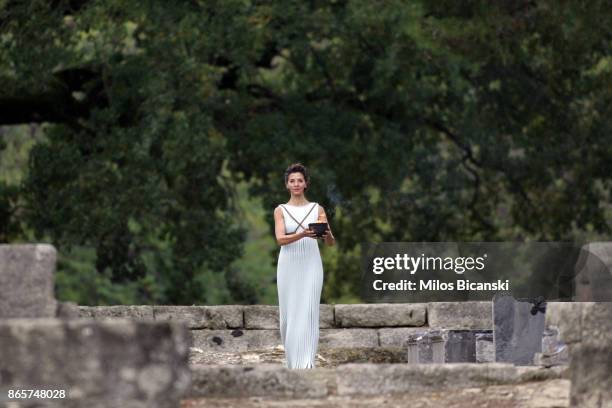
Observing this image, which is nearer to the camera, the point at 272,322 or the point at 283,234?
the point at 283,234

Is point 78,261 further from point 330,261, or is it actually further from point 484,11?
point 484,11

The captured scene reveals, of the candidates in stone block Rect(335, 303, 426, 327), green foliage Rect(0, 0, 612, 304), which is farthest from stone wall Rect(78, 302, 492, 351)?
green foliage Rect(0, 0, 612, 304)

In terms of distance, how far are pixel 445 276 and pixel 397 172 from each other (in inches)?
353

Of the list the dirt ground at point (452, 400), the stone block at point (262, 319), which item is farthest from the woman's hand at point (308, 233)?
the stone block at point (262, 319)

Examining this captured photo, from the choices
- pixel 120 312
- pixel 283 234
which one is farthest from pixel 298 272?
pixel 120 312

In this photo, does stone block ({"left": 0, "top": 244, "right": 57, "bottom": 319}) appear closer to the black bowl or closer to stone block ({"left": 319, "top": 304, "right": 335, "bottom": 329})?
the black bowl

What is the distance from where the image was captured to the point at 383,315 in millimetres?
14219

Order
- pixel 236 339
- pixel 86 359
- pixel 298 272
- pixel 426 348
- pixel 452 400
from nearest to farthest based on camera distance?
pixel 86 359 < pixel 452 400 < pixel 298 272 < pixel 426 348 < pixel 236 339

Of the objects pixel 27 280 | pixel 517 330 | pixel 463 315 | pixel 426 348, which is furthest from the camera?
pixel 463 315

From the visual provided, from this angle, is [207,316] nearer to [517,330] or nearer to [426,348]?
[426,348]

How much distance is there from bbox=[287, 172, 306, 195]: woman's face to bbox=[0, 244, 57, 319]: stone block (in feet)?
9.59

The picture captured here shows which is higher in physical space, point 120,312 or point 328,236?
point 328,236

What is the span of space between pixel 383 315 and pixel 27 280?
19.7ft

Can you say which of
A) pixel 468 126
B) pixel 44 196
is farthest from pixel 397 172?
pixel 44 196
